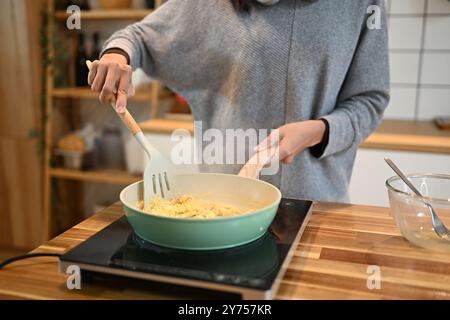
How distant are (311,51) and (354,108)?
0.51 ft

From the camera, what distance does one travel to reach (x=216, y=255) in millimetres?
630

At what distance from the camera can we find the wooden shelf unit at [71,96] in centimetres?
201

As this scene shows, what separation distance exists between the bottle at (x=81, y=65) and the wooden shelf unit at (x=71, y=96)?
0.05 m

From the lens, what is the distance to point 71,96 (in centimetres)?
219

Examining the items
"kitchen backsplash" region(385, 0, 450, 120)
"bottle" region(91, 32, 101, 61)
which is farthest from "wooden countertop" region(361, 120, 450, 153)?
"bottle" region(91, 32, 101, 61)

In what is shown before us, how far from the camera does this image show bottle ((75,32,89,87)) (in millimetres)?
2238

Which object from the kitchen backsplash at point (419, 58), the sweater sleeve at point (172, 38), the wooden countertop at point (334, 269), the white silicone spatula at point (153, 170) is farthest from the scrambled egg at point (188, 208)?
→ the kitchen backsplash at point (419, 58)

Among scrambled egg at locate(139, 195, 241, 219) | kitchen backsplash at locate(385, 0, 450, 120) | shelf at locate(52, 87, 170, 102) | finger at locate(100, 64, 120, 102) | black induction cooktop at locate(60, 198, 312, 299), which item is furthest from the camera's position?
shelf at locate(52, 87, 170, 102)

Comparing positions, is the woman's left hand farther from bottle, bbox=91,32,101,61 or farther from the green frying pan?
bottle, bbox=91,32,101,61

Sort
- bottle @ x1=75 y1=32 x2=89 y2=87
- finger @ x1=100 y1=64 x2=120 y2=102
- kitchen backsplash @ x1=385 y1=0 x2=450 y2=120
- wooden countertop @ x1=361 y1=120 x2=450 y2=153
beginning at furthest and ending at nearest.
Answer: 1. bottle @ x1=75 y1=32 x2=89 y2=87
2. kitchen backsplash @ x1=385 y1=0 x2=450 y2=120
3. wooden countertop @ x1=361 y1=120 x2=450 y2=153
4. finger @ x1=100 y1=64 x2=120 y2=102

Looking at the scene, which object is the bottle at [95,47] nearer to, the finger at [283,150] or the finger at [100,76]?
the finger at [100,76]

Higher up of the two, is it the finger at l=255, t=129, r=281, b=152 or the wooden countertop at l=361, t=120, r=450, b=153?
the finger at l=255, t=129, r=281, b=152

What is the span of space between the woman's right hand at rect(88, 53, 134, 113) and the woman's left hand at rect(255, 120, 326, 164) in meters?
0.26

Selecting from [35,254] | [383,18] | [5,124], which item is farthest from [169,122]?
[35,254]
